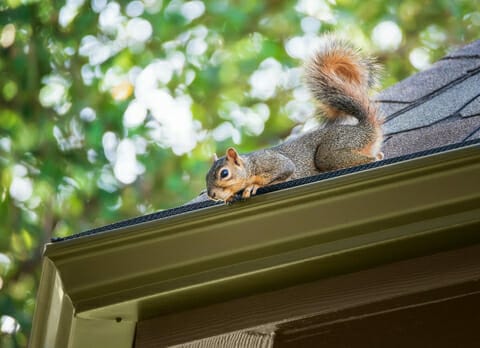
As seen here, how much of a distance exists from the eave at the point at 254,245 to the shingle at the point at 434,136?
80 cm

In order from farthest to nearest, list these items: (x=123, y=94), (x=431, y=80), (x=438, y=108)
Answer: (x=123, y=94) → (x=431, y=80) → (x=438, y=108)

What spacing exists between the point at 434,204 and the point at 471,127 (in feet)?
2.94

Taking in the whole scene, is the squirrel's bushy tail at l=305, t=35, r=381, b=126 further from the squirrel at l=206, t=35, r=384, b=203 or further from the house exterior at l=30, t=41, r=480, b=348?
the house exterior at l=30, t=41, r=480, b=348

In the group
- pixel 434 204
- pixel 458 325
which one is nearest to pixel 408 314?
pixel 458 325

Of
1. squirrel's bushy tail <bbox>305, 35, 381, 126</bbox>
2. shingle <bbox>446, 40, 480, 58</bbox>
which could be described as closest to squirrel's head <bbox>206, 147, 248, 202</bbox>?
squirrel's bushy tail <bbox>305, 35, 381, 126</bbox>

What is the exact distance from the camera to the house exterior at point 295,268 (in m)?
1.72

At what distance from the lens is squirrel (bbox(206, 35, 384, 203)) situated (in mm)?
2891

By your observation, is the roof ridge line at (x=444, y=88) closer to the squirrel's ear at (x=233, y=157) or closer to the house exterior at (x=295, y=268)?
the squirrel's ear at (x=233, y=157)

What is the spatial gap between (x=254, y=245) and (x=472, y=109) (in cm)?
110

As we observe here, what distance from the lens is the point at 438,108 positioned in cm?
288

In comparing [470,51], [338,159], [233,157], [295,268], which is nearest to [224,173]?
[233,157]

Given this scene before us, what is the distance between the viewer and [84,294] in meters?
1.90

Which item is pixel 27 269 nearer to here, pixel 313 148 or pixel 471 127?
pixel 313 148

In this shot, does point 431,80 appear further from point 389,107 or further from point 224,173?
point 224,173
